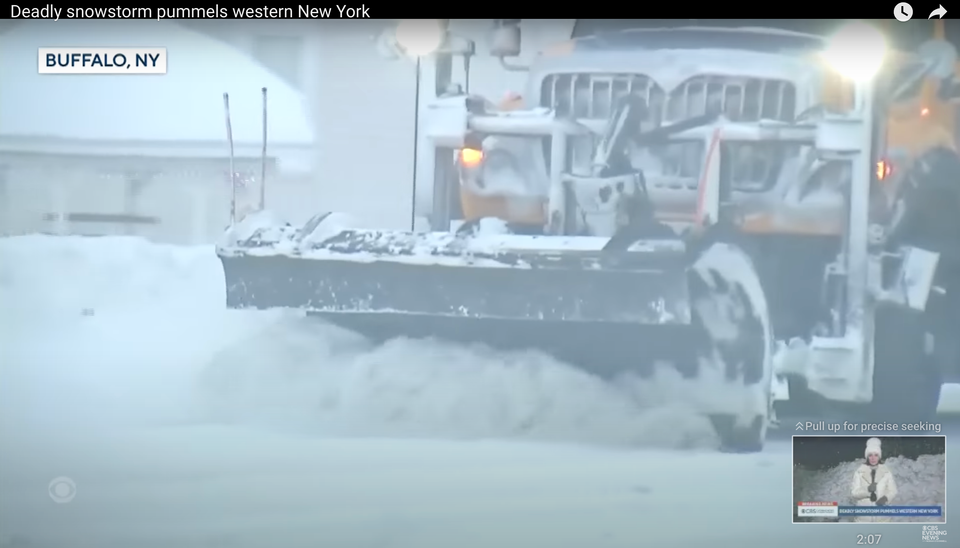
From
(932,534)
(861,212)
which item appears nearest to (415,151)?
(861,212)

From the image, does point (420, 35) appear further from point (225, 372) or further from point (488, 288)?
point (225, 372)

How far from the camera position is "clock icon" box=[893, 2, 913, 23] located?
2578 millimetres

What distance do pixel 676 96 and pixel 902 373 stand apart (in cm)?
89

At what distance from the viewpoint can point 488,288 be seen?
103 inches

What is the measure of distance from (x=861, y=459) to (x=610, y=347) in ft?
2.20

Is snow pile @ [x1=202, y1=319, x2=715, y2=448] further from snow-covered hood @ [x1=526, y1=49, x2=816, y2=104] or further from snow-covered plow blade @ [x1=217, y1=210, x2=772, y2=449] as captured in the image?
snow-covered hood @ [x1=526, y1=49, x2=816, y2=104]

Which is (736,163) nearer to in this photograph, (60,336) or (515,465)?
(515,465)

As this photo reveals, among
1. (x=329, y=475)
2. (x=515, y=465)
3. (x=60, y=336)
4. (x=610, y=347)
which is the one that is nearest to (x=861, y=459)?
(x=610, y=347)

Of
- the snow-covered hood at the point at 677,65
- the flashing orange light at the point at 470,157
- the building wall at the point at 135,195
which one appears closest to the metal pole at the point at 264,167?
the building wall at the point at 135,195

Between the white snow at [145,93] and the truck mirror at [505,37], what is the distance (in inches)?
19.6

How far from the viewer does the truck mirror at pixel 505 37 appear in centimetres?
260

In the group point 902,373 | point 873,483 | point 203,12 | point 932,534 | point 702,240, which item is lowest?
point 932,534

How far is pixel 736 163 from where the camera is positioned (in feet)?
8.55

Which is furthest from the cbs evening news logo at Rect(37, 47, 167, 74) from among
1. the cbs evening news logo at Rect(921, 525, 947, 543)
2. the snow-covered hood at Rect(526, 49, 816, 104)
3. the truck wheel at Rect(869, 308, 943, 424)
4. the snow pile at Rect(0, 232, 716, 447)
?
the cbs evening news logo at Rect(921, 525, 947, 543)
